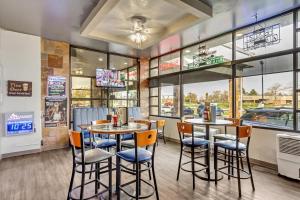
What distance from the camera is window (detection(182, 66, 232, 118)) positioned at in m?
4.70

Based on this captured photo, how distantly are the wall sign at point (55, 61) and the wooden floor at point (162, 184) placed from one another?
8.45 feet

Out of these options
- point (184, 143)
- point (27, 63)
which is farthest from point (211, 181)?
point (27, 63)

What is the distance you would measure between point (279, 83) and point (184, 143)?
2.34m

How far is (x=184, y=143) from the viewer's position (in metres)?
3.15

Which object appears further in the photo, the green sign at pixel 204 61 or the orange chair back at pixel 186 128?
the green sign at pixel 204 61

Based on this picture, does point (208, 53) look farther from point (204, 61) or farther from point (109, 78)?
point (109, 78)

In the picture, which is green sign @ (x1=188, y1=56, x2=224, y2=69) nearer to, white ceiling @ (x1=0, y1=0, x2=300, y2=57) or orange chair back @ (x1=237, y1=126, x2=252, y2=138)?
white ceiling @ (x1=0, y1=0, x2=300, y2=57)

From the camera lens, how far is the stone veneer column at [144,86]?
720 centimetres

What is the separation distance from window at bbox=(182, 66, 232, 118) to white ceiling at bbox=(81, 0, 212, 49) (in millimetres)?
1757

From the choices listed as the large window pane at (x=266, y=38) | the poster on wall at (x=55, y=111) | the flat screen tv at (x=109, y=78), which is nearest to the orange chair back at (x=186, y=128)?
the large window pane at (x=266, y=38)

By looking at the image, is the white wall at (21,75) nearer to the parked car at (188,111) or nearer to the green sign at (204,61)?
the parked car at (188,111)

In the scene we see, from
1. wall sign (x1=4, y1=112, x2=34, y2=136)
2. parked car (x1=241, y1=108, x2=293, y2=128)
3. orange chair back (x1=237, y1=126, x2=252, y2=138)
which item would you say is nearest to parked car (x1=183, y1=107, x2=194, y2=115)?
parked car (x1=241, y1=108, x2=293, y2=128)

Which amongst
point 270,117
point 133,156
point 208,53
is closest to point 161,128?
point 208,53

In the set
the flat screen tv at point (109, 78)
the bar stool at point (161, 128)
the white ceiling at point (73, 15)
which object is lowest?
the bar stool at point (161, 128)
